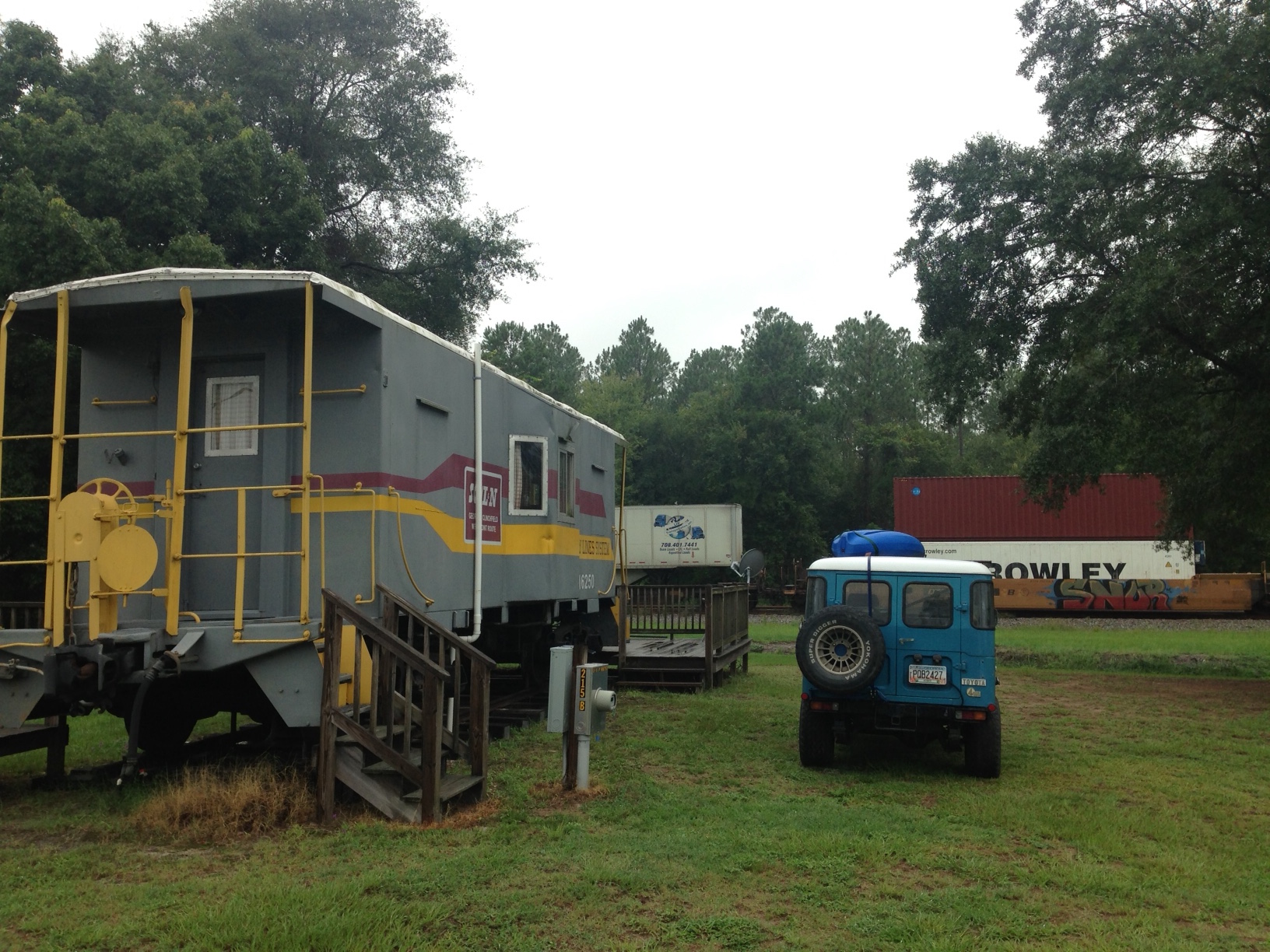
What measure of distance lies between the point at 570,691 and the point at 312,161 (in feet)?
68.7

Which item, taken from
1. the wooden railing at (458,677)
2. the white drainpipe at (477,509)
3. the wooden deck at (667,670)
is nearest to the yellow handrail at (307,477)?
the wooden railing at (458,677)

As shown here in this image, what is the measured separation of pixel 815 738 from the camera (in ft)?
29.7

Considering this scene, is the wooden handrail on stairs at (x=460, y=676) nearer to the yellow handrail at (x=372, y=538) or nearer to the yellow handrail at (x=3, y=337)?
the yellow handrail at (x=372, y=538)

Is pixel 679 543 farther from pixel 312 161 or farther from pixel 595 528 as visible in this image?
pixel 595 528

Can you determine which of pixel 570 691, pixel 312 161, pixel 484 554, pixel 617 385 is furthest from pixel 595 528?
pixel 617 385

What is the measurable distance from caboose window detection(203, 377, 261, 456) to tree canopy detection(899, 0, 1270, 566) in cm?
1180

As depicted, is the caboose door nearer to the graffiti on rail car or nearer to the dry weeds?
the dry weeds

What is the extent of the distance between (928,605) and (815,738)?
1562 mm

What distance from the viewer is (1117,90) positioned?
16844 millimetres

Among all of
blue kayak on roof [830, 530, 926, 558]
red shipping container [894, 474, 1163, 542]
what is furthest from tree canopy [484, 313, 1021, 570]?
blue kayak on roof [830, 530, 926, 558]

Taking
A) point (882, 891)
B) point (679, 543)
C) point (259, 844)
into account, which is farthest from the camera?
point (679, 543)

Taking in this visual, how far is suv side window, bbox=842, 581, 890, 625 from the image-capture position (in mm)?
8930

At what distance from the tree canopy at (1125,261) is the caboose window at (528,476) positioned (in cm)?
872

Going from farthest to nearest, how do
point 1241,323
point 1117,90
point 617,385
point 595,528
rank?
1. point 617,385
2. point 1117,90
3. point 1241,323
4. point 595,528
